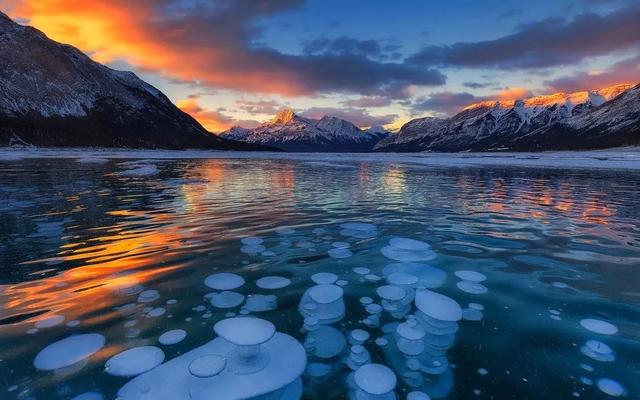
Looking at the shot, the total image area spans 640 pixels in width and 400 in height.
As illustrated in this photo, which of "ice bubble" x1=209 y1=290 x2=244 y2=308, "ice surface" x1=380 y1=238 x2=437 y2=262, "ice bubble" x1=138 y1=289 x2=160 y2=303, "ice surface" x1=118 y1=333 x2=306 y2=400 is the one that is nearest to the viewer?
"ice surface" x1=118 y1=333 x2=306 y2=400

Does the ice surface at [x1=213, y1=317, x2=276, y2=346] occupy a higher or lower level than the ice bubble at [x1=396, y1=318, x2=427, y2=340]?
higher

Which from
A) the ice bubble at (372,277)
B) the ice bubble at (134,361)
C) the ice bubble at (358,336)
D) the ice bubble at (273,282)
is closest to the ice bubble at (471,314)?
the ice bubble at (358,336)

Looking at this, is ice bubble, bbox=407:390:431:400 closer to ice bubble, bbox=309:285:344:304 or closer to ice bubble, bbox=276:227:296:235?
ice bubble, bbox=309:285:344:304

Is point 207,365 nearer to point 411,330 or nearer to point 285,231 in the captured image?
point 411,330

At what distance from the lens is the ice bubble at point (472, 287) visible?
236 inches

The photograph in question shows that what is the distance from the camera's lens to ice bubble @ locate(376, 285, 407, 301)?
5777 mm

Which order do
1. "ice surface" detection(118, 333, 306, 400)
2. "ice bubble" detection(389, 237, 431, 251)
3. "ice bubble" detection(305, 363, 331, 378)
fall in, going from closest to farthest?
1. "ice surface" detection(118, 333, 306, 400)
2. "ice bubble" detection(305, 363, 331, 378)
3. "ice bubble" detection(389, 237, 431, 251)

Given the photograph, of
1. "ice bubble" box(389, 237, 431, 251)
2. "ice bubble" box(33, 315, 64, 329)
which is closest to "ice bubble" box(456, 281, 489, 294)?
"ice bubble" box(389, 237, 431, 251)

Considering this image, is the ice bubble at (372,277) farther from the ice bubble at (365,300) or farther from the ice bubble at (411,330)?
the ice bubble at (411,330)

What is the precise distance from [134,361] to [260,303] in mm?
1889

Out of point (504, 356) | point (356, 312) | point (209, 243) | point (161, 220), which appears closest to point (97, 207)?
point (161, 220)

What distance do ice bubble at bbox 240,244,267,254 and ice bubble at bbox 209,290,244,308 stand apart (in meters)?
2.25

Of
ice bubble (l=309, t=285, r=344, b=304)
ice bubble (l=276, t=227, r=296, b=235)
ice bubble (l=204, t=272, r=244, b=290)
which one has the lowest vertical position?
ice bubble (l=276, t=227, r=296, b=235)

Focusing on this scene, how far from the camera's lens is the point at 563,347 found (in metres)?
4.33
